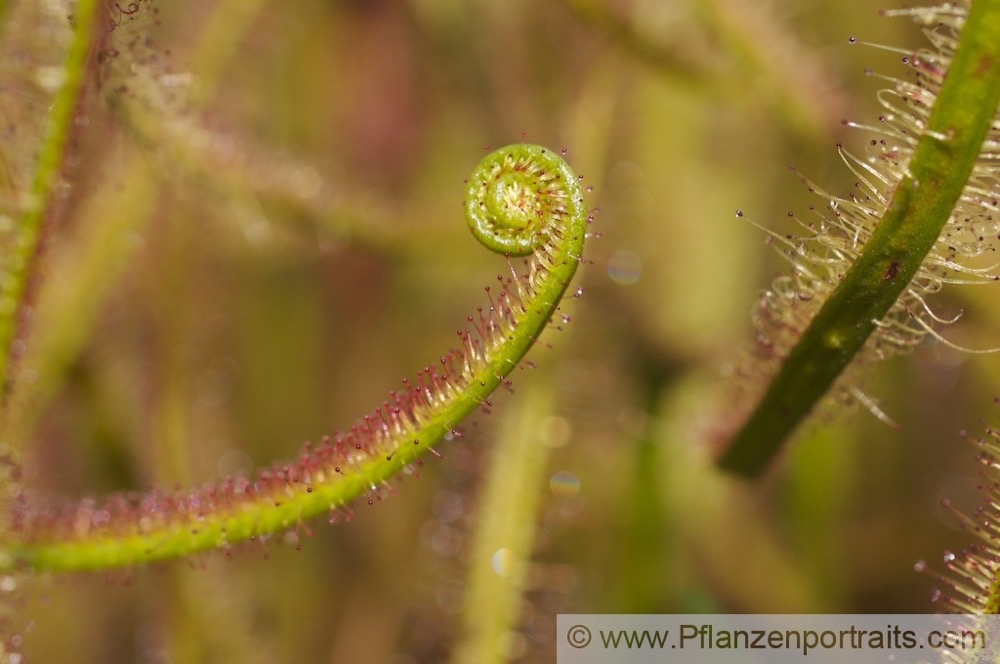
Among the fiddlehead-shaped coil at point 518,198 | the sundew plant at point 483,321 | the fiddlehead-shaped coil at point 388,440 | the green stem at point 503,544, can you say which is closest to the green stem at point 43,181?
the sundew plant at point 483,321

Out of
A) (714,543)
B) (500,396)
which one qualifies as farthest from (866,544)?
(500,396)

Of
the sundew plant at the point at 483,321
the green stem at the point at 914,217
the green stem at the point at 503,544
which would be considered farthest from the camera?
the green stem at the point at 503,544

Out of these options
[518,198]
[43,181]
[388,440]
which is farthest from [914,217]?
[43,181]

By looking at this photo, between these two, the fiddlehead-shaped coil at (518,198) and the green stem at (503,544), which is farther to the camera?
the green stem at (503,544)

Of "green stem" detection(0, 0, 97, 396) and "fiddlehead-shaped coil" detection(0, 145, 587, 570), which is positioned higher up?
"green stem" detection(0, 0, 97, 396)

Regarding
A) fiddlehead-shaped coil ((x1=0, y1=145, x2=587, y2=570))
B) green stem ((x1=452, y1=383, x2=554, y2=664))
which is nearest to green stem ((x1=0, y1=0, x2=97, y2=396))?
fiddlehead-shaped coil ((x1=0, y1=145, x2=587, y2=570))

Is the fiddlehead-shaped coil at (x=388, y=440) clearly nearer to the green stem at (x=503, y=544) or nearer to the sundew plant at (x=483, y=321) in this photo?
the sundew plant at (x=483, y=321)

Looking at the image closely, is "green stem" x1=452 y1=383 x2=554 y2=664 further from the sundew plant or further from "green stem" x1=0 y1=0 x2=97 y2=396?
"green stem" x1=0 y1=0 x2=97 y2=396

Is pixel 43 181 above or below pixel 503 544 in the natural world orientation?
above

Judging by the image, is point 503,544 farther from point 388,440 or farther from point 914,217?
point 914,217
